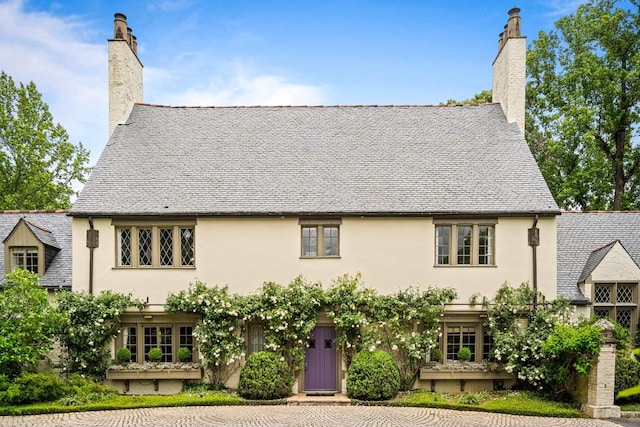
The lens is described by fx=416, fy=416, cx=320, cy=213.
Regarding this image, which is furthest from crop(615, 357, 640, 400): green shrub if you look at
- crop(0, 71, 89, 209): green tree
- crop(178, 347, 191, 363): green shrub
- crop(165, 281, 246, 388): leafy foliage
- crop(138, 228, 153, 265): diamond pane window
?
crop(0, 71, 89, 209): green tree

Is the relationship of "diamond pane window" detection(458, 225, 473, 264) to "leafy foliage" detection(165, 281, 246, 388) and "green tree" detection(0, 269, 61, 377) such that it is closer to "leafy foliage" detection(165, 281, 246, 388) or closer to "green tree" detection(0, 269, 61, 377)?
"leafy foliage" detection(165, 281, 246, 388)

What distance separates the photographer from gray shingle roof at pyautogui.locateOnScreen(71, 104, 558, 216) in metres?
13.4

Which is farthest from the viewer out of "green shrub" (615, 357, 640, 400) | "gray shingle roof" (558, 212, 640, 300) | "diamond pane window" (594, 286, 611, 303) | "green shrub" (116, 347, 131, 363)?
"gray shingle roof" (558, 212, 640, 300)

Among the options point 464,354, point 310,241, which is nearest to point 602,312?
point 464,354

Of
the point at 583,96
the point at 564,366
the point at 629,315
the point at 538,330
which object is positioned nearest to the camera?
the point at 564,366

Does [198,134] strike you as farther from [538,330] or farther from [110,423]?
[538,330]

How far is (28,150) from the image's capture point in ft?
84.6

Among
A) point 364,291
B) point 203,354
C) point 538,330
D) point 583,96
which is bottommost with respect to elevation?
point 203,354

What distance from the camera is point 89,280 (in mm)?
13180

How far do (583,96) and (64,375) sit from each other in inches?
1072

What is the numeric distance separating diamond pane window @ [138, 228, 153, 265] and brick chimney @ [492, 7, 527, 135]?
45.2 ft

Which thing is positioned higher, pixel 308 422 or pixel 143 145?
pixel 143 145

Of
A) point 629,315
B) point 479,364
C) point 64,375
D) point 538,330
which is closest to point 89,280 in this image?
point 64,375

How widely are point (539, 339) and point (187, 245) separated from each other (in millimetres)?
11091
